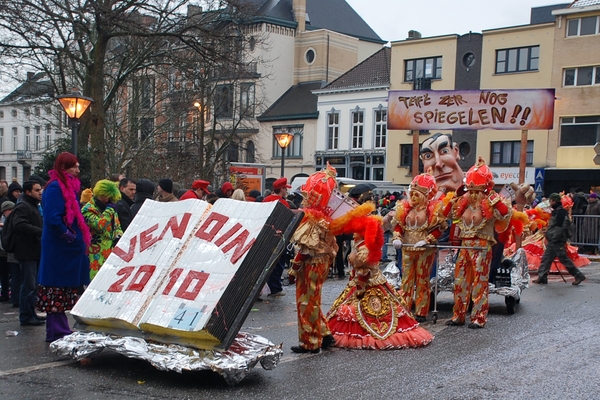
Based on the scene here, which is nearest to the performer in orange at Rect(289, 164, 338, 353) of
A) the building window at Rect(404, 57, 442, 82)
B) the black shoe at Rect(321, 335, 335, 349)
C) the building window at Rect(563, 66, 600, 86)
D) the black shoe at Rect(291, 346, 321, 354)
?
the black shoe at Rect(291, 346, 321, 354)

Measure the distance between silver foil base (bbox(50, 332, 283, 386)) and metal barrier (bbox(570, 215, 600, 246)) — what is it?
16.7m

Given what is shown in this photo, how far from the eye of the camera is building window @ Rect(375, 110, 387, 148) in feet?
133

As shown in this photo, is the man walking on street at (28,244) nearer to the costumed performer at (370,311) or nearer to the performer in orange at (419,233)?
the costumed performer at (370,311)

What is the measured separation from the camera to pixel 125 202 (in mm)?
9578

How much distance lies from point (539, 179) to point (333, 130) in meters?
14.1

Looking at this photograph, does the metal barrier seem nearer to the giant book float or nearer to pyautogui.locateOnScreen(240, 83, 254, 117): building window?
the giant book float

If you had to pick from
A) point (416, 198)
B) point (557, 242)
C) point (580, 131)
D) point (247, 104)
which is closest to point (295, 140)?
point (247, 104)

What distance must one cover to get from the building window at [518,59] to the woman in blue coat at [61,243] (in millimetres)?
32699

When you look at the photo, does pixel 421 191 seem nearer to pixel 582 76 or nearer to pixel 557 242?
pixel 557 242

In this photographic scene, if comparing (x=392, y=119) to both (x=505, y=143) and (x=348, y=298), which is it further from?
(x=505, y=143)

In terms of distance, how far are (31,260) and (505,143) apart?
1246 inches

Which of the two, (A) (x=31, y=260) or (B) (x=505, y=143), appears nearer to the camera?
(A) (x=31, y=260)

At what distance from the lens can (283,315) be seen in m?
9.61

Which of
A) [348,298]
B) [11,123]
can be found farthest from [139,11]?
[11,123]
